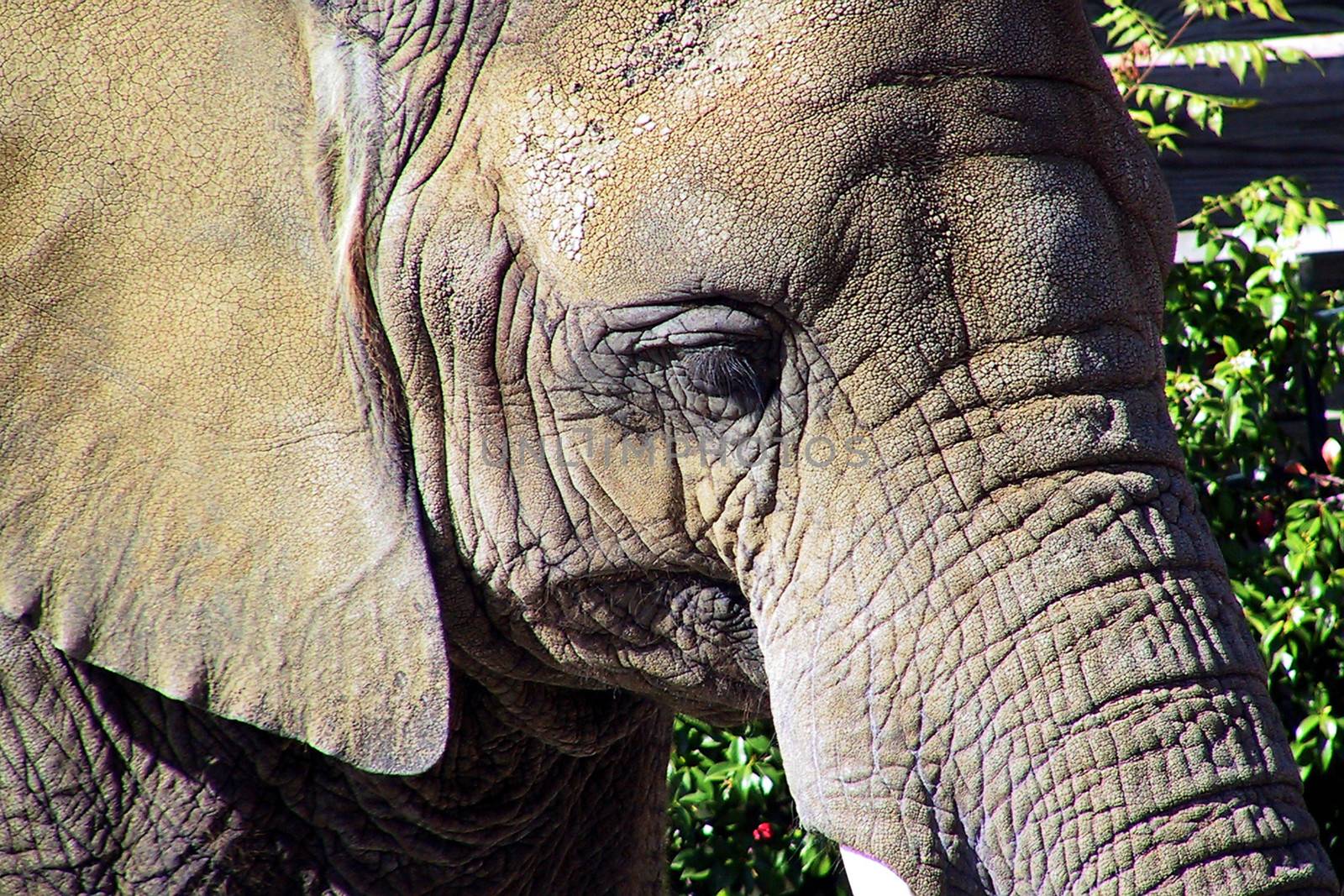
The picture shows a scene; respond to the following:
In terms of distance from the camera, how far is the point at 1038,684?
147 centimetres

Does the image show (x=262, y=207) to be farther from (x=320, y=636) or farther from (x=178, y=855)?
(x=178, y=855)

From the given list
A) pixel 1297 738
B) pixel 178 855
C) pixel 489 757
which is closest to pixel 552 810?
pixel 489 757

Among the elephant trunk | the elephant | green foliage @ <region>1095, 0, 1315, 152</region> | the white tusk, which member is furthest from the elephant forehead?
green foliage @ <region>1095, 0, 1315, 152</region>

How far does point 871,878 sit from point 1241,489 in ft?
7.33

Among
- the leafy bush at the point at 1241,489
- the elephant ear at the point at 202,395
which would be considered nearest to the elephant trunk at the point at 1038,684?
the elephant ear at the point at 202,395

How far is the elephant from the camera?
1482 millimetres

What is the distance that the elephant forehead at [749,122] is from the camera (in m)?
1.50

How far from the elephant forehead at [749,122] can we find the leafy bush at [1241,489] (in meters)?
1.99

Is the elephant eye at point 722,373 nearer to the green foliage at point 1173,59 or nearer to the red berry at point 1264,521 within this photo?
the green foliage at point 1173,59

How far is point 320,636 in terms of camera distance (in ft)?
5.67

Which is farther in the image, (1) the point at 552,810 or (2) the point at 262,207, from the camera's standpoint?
(1) the point at 552,810

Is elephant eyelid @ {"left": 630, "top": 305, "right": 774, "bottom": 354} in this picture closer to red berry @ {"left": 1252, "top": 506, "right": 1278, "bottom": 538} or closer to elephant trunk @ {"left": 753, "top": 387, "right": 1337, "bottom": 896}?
elephant trunk @ {"left": 753, "top": 387, "right": 1337, "bottom": 896}

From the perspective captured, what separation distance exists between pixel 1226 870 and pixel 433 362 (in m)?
0.91

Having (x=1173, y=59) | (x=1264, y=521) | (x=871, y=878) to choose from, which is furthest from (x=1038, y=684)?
(x=1173, y=59)
